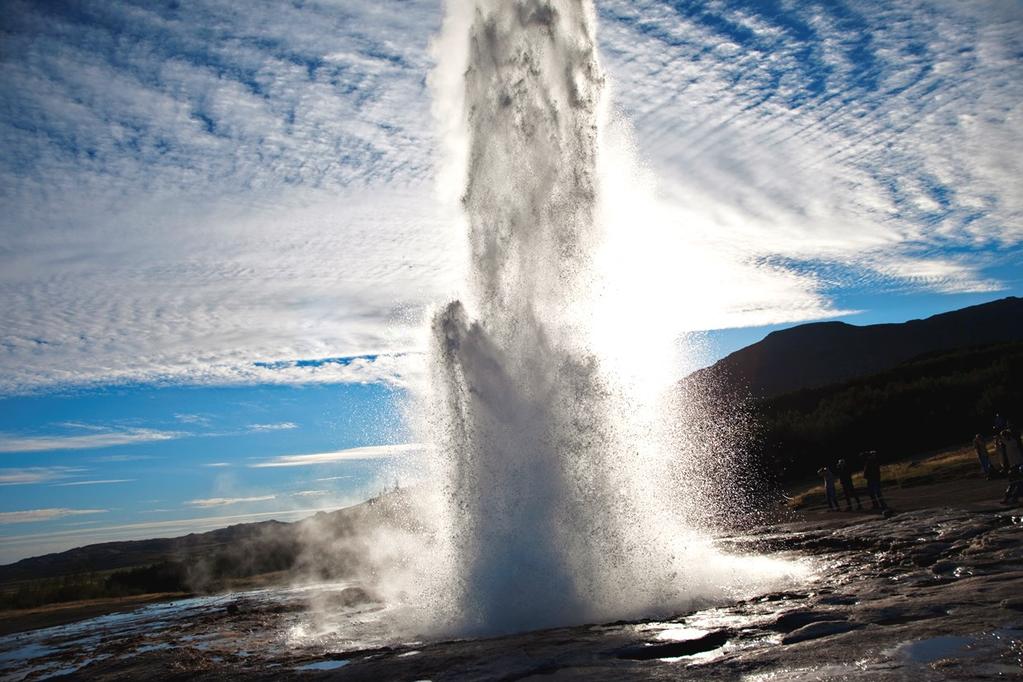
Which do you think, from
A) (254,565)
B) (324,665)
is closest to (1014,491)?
(324,665)

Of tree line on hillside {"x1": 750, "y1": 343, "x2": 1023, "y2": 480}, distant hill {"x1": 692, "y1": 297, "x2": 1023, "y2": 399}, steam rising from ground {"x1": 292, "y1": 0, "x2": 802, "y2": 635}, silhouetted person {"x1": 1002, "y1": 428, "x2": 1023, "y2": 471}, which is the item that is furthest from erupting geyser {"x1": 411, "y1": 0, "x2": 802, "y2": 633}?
distant hill {"x1": 692, "y1": 297, "x2": 1023, "y2": 399}

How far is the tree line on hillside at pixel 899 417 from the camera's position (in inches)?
1681

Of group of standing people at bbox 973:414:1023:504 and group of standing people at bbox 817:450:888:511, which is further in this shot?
group of standing people at bbox 817:450:888:511

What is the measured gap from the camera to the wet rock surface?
660 cm

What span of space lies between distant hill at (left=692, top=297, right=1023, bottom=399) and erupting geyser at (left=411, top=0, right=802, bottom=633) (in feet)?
276

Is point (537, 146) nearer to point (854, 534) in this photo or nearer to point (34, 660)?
point (854, 534)

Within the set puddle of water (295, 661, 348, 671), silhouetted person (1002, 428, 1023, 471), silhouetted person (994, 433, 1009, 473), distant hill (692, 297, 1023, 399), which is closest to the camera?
puddle of water (295, 661, 348, 671)

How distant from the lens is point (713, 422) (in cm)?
6109

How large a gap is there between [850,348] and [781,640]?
113914mm

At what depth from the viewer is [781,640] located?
7.71 m

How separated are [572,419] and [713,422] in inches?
1970

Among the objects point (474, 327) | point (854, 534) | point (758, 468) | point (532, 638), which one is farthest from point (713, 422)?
point (532, 638)

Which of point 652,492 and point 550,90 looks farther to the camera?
point 550,90

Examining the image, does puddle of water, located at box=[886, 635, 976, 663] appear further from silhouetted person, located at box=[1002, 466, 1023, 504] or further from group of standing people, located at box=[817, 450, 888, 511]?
group of standing people, located at box=[817, 450, 888, 511]
